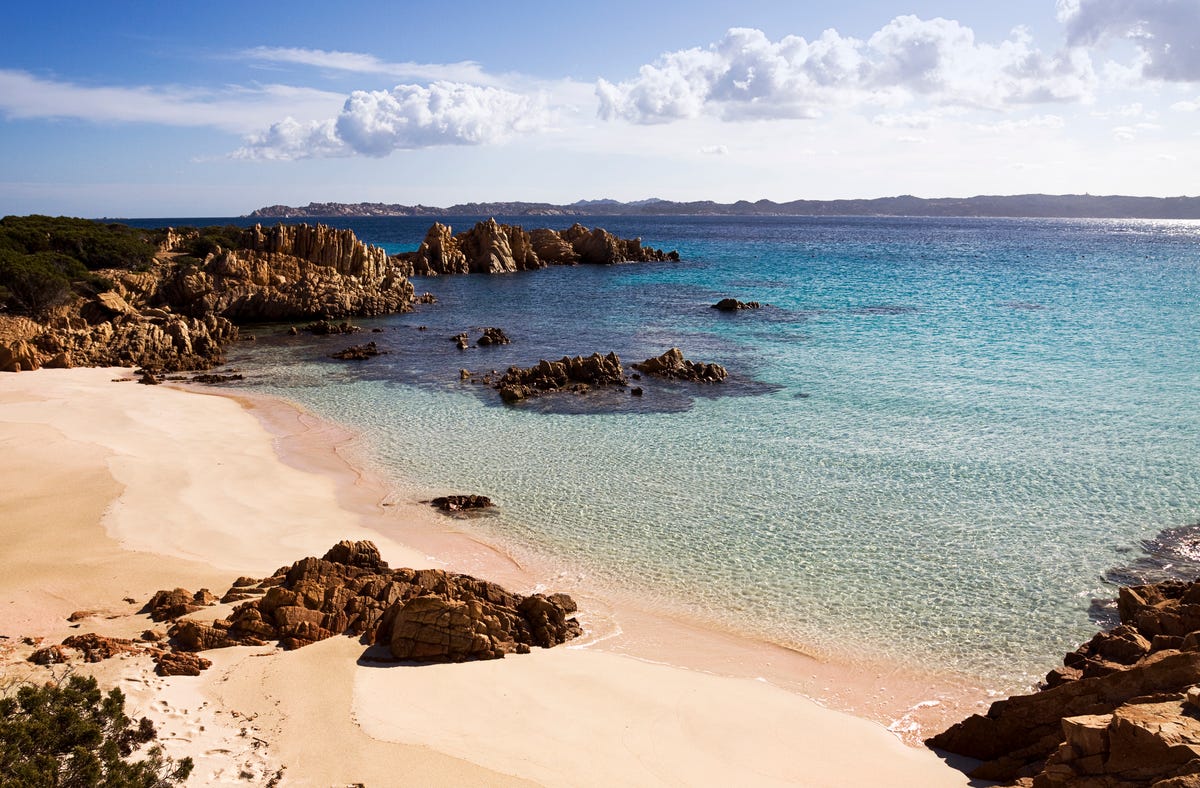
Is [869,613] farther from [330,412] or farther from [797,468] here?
[330,412]

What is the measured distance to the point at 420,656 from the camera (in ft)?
36.3

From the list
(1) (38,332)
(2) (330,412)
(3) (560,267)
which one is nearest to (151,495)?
(2) (330,412)

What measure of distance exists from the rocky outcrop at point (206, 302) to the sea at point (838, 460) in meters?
3.60

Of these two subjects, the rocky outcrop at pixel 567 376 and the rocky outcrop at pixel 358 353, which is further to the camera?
the rocky outcrop at pixel 358 353

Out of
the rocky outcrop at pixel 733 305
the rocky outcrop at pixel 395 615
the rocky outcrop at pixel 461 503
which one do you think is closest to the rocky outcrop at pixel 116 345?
the rocky outcrop at pixel 461 503

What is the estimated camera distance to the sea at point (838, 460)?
1367 cm

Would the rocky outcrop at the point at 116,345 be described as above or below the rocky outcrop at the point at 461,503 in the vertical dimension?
above

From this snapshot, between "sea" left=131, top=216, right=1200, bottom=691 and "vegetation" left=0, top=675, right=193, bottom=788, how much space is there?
820 centimetres

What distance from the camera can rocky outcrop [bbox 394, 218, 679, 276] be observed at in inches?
3059

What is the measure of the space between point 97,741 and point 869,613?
10.9m

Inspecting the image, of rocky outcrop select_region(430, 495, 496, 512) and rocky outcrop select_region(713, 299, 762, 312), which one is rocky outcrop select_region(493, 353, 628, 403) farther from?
rocky outcrop select_region(713, 299, 762, 312)

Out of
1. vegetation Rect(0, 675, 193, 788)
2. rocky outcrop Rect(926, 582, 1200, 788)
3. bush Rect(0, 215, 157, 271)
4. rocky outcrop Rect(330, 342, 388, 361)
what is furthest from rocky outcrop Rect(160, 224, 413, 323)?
rocky outcrop Rect(926, 582, 1200, 788)

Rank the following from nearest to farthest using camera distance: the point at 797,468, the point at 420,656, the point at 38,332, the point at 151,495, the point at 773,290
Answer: the point at 420,656, the point at 151,495, the point at 797,468, the point at 38,332, the point at 773,290

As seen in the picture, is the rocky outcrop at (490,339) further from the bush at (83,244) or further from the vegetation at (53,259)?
the bush at (83,244)
